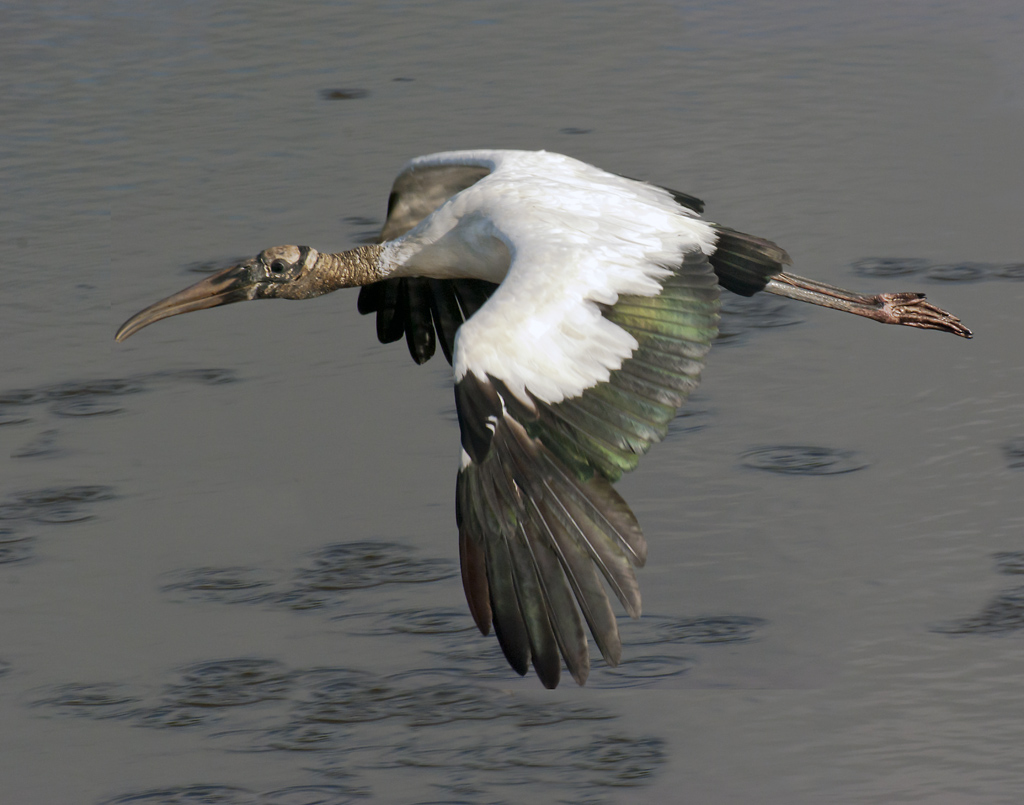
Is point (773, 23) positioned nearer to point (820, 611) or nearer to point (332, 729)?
point (820, 611)

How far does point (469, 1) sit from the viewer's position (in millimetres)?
12562

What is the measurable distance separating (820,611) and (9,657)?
2.68 meters

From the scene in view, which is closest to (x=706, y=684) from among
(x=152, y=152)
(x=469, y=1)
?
(x=152, y=152)

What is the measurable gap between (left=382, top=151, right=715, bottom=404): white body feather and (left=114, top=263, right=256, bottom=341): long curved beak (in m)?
0.63

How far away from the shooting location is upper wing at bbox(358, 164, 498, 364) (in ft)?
22.1

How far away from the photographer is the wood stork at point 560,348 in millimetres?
4344

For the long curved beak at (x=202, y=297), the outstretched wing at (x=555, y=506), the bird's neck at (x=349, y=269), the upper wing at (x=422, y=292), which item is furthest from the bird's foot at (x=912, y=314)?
the long curved beak at (x=202, y=297)

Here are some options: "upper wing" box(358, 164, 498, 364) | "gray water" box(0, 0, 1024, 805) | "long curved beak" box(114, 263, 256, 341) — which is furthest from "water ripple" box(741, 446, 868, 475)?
"long curved beak" box(114, 263, 256, 341)

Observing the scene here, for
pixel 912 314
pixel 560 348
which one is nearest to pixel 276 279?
pixel 560 348

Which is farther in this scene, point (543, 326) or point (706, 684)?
point (706, 684)

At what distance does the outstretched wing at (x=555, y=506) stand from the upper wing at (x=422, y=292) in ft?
6.16

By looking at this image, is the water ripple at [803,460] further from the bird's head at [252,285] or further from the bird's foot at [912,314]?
the bird's head at [252,285]

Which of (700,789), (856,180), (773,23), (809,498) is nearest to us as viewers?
(700,789)

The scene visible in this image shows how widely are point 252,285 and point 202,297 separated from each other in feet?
0.80
